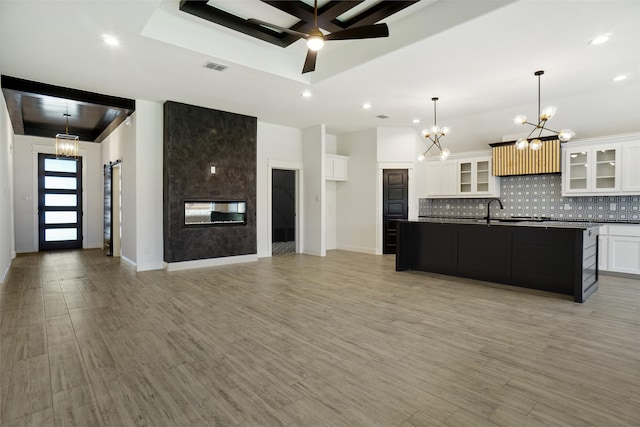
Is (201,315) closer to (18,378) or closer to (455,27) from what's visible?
(18,378)

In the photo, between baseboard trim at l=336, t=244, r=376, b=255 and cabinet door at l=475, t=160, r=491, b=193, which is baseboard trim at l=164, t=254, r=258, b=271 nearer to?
baseboard trim at l=336, t=244, r=376, b=255

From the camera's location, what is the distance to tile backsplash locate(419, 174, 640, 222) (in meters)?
5.86

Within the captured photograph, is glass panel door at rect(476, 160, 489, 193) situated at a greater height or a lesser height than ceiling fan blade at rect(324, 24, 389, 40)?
lesser

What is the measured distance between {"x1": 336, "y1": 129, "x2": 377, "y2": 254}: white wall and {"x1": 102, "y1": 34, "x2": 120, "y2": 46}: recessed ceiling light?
5.71 m

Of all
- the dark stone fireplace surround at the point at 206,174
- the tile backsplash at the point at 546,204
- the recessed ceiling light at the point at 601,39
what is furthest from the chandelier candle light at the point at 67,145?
the recessed ceiling light at the point at 601,39

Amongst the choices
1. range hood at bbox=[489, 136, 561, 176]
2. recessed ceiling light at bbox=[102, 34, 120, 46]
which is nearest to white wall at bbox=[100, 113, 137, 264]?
recessed ceiling light at bbox=[102, 34, 120, 46]

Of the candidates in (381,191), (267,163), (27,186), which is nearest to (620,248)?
(381,191)

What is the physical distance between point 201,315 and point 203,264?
9.63 feet

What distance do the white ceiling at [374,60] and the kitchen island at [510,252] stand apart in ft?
7.29

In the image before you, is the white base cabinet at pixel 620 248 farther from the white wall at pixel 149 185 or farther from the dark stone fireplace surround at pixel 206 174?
the white wall at pixel 149 185

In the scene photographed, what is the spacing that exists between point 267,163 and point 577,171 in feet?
20.4

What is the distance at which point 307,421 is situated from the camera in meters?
1.91

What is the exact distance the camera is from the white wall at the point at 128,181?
20.5 ft

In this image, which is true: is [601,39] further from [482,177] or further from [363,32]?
[482,177]
